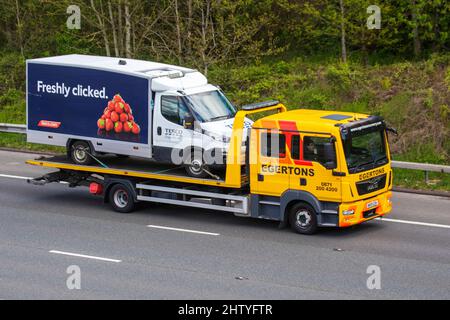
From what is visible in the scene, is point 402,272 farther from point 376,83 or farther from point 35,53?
point 35,53

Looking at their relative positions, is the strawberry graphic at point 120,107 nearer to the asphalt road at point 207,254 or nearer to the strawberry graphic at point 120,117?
the strawberry graphic at point 120,117

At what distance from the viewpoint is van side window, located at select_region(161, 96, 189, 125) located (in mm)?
21938

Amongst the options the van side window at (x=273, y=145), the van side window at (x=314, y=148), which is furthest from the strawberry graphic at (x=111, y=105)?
the van side window at (x=314, y=148)

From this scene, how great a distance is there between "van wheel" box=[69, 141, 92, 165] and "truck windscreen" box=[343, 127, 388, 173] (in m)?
6.23

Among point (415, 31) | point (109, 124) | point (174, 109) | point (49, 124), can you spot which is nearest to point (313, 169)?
point (174, 109)

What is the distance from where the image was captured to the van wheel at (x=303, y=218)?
20547mm

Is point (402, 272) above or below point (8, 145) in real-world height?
below

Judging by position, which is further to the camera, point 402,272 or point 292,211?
point 292,211

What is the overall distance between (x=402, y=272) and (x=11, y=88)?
19698mm

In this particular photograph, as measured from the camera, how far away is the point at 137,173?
2233 centimetres

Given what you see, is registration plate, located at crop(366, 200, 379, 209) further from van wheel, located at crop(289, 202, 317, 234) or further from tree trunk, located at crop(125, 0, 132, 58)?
tree trunk, located at crop(125, 0, 132, 58)

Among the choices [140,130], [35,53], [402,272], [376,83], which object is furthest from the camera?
[35,53]

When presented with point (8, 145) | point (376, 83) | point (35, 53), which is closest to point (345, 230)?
point (376, 83)

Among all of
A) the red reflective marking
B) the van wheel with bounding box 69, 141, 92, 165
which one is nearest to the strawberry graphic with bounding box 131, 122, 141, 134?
the van wheel with bounding box 69, 141, 92, 165
